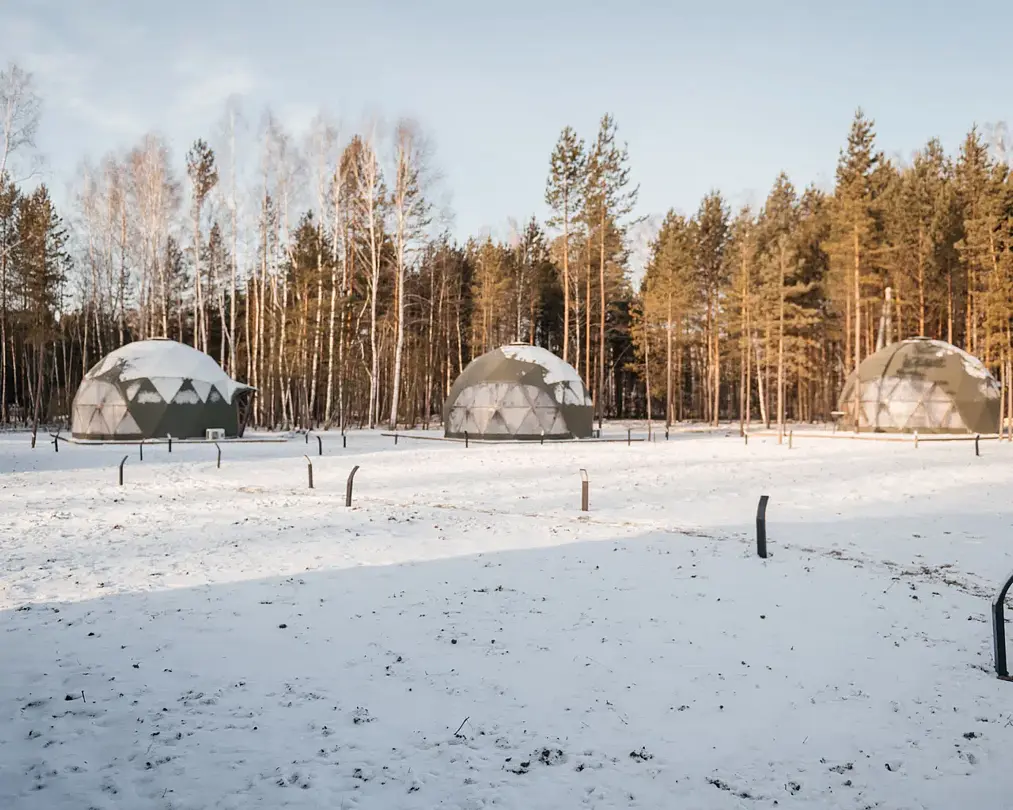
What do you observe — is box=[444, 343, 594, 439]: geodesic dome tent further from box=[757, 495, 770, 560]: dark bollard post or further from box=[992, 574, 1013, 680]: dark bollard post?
box=[992, 574, 1013, 680]: dark bollard post

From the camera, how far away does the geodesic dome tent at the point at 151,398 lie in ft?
99.3

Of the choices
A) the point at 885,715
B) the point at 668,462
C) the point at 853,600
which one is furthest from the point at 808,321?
the point at 885,715

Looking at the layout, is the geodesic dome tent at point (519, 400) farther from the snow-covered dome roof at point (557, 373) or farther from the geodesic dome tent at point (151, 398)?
the geodesic dome tent at point (151, 398)

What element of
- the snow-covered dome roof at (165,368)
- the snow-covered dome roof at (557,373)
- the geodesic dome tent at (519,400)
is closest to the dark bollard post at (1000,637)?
the geodesic dome tent at (519,400)

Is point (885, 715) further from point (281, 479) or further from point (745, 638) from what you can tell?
point (281, 479)

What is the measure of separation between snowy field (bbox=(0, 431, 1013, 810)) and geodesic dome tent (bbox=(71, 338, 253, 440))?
1757 centimetres

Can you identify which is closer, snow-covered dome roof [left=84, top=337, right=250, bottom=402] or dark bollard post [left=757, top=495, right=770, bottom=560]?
dark bollard post [left=757, top=495, right=770, bottom=560]

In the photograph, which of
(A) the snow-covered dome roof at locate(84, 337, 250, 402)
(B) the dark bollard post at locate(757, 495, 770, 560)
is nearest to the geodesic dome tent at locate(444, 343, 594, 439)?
(A) the snow-covered dome roof at locate(84, 337, 250, 402)

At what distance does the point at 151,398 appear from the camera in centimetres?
3039

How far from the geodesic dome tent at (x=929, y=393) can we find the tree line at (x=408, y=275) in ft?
10.5

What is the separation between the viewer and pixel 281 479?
17.7 metres

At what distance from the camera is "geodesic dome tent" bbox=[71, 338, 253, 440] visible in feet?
99.3

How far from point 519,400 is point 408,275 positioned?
20311mm

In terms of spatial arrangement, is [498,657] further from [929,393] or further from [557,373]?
[929,393]
